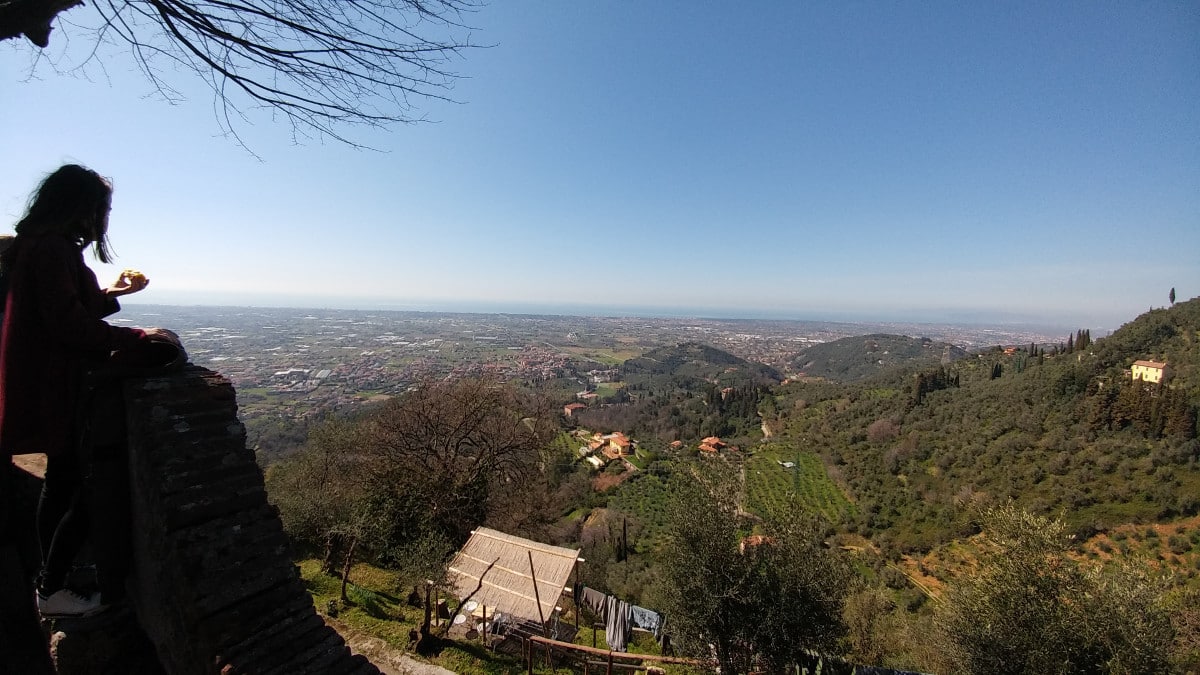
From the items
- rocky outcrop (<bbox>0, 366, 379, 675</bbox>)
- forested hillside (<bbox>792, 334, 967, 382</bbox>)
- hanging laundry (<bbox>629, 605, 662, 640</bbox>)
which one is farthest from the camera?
forested hillside (<bbox>792, 334, 967, 382</bbox>)

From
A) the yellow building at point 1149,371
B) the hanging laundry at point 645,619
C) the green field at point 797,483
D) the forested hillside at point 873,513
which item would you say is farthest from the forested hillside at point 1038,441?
the hanging laundry at point 645,619

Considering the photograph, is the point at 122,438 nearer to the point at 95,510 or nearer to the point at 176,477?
the point at 95,510

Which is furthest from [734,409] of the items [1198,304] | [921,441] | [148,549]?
[148,549]

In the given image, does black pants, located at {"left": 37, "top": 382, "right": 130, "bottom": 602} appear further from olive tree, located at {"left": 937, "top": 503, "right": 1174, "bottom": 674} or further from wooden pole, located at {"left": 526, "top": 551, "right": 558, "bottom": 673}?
olive tree, located at {"left": 937, "top": 503, "right": 1174, "bottom": 674}

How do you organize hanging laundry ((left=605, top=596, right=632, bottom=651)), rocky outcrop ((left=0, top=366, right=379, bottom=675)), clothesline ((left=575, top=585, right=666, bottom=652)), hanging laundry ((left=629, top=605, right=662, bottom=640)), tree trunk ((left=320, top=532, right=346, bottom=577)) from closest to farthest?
rocky outcrop ((left=0, top=366, right=379, bottom=675)) → tree trunk ((left=320, top=532, right=346, bottom=577)) → hanging laundry ((left=605, top=596, right=632, bottom=651)) → clothesline ((left=575, top=585, right=666, bottom=652)) → hanging laundry ((left=629, top=605, right=662, bottom=640))

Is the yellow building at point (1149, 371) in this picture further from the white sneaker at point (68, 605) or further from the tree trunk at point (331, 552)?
the white sneaker at point (68, 605)

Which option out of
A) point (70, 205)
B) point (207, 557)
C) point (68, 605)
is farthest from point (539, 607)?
point (70, 205)

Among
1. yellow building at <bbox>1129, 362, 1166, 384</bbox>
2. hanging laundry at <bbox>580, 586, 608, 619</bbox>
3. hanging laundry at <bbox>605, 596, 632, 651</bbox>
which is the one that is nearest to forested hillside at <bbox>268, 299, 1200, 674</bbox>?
yellow building at <bbox>1129, 362, 1166, 384</bbox>

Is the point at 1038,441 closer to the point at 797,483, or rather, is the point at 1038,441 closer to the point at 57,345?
the point at 797,483
